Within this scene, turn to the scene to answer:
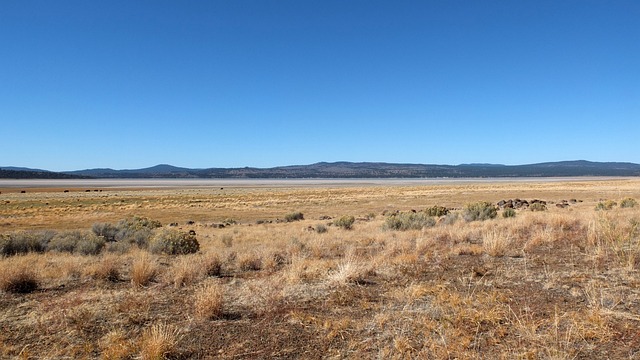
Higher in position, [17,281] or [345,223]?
[17,281]

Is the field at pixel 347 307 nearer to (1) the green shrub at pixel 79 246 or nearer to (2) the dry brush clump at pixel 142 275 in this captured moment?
(2) the dry brush clump at pixel 142 275

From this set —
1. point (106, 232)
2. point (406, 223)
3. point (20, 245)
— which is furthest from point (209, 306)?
point (106, 232)

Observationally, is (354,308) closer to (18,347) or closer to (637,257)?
(18,347)

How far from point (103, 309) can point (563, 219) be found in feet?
42.8

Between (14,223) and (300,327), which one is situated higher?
(300,327)

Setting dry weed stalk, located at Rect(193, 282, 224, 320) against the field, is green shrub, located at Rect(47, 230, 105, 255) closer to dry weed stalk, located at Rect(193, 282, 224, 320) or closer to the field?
the field

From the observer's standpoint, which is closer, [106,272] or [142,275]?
[142,275]

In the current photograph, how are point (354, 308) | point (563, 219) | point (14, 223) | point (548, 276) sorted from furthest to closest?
1. point (14, 223)
2. point (563, 219)
3. point (548, 276)
4. point (354, 308)

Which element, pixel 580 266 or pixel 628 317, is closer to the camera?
pixel 628 317

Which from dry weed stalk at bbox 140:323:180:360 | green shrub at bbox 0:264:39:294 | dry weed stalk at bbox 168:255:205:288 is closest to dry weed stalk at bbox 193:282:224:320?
dry weed stalk at bbox 140:323:180:360

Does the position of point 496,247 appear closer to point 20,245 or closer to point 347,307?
point 347,307

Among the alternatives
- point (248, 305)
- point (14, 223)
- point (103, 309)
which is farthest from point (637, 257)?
point (14, 223)

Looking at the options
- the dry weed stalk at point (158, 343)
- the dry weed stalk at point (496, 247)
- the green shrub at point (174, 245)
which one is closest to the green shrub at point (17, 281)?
the dry weed stalk at point (158, 343)

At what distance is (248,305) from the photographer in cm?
608
